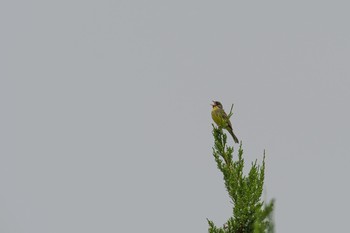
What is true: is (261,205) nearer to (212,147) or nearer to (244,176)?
(244,176)

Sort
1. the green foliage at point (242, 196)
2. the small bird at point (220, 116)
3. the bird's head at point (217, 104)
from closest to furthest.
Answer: the green foliage at point (242, 196)
the small bird at point (220, 116)
the bird's head at point (217, 104)

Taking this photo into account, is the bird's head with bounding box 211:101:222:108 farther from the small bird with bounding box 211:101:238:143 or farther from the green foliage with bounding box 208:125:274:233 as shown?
the green foliage with bounding box 208:125:274:233

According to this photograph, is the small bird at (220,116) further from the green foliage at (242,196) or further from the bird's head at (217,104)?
the green foliage at (242,196)

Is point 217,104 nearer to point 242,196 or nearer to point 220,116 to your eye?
point 220,116

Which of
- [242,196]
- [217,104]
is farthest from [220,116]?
[242,196]

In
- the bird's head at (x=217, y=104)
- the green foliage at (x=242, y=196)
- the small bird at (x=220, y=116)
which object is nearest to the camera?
the green foliage at (x=242, y=196)

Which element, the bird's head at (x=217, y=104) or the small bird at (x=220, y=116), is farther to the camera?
the bird's head at (x=217, y=104)

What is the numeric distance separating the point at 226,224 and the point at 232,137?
505 centimetres

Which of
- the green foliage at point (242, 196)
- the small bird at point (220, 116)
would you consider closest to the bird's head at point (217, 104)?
the small bird at point (220, 116)

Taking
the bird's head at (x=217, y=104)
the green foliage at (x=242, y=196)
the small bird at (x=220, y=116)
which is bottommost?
the green foliage at (x=242, y=196)

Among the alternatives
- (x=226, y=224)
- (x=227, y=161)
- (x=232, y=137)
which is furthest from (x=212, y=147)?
(x=232, y=137)

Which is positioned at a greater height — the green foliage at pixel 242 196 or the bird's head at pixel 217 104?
the bird's head at pixel 217 104

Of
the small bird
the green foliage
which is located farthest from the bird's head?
the green foliage

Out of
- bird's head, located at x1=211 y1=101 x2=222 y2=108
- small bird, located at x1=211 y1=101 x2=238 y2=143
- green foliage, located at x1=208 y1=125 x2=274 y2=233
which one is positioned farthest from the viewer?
bird's head, located at x1=211 y1=101 x2=222 y2=108
